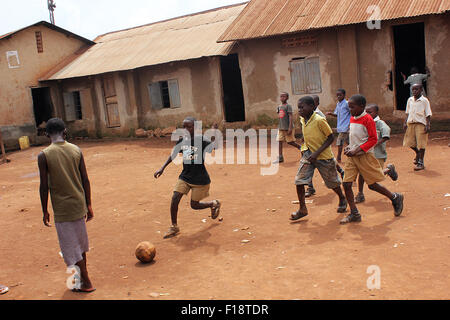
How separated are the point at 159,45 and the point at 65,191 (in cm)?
1490

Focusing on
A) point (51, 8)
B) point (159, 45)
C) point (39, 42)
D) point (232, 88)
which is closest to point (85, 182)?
point (232, 88)

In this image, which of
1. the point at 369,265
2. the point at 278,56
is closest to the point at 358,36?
the point at 278,56

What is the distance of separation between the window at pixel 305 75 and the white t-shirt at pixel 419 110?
220 inches

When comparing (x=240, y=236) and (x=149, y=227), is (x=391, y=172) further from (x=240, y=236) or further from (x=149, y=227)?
(x=149, y=227)

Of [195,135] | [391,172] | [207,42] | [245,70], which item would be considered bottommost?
[391,172]

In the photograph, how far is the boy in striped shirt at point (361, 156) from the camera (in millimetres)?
5543

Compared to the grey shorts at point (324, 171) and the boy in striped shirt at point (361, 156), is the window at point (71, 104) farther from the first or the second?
the boy in striped shirt at point (361, 156)

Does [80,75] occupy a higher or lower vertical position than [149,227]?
higher

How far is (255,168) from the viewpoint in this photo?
10359 mm

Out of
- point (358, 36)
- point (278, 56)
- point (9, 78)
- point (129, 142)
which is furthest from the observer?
point (9, 78)

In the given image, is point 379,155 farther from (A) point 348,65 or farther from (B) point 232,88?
(B) point 232,88

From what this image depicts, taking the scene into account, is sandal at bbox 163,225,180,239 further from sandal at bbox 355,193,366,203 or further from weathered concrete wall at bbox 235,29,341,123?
weathered concrete wall at bbox 235,29,341,123

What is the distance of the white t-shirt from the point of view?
811 centimetres

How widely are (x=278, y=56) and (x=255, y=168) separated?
17.1ft
